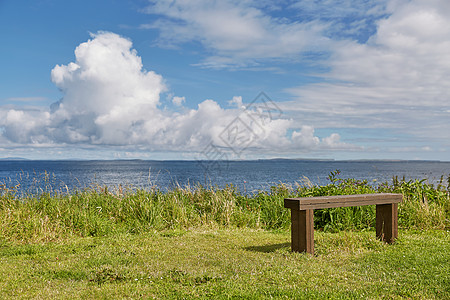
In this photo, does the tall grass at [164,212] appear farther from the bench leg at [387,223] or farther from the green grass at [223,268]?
the bench leg at [387,223]

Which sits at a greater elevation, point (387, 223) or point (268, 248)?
point (387, 223)

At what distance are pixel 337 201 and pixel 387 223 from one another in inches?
55.8

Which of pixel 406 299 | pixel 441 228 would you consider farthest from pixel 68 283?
pixel 441 228

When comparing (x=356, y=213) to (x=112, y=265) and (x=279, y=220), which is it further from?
(x=112, y=265)

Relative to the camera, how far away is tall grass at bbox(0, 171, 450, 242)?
799 centimetres

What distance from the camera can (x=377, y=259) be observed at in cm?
591

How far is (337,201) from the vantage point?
6500mm

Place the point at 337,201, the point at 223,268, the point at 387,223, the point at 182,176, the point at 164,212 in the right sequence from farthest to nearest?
the point at 182,176 → the point at 164,212 → the point at 387,223 → the point at 337,201 → the point at 223,268

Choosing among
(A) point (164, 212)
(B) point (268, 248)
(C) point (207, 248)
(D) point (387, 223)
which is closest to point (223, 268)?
(C) point (207, 248)

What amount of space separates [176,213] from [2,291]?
478 centimetres

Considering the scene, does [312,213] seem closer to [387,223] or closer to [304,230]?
[304,230]

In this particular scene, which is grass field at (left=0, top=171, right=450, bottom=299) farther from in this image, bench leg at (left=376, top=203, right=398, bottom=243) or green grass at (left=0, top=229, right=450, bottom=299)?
bench leg at (left=376, top=203, right=398, bottom=243)

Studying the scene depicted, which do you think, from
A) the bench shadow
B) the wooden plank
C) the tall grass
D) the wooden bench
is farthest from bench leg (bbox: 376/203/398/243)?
the bench shadow

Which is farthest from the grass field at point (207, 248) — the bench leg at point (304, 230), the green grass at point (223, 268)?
the bench leg at point (304, 230)
